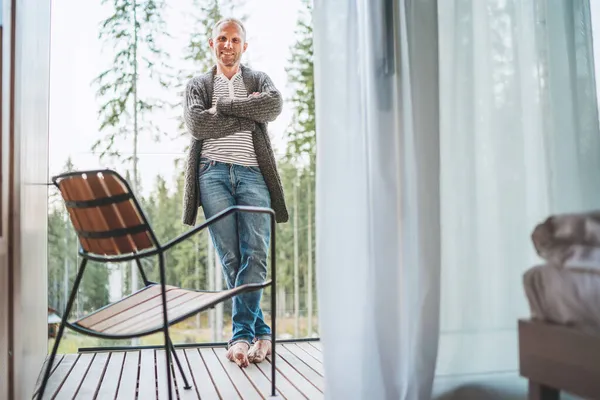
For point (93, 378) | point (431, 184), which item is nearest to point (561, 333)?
point (431, 184)

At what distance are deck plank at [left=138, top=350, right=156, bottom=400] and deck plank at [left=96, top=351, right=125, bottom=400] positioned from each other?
90 mm

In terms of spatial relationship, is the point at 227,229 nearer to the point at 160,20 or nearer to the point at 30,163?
the point at 30,163

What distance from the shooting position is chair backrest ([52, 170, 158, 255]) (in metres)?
1.48

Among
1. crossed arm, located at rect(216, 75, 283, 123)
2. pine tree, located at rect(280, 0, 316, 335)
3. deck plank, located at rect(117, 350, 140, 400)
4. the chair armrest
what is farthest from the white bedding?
pine tree, located at rect(280, 0, 316, 335)

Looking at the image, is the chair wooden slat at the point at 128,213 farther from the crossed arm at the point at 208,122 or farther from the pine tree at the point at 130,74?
the pine tree at the point at 130,74

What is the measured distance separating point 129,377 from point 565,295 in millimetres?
1762

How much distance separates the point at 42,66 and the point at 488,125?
6.37ft

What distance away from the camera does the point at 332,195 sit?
149 centimetres

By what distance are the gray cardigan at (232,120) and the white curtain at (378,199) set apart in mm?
983

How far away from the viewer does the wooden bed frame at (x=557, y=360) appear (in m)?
1.04

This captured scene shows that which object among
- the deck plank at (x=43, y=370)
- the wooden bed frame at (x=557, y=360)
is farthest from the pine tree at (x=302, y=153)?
the wooden bed frame at (x=557, y=360)

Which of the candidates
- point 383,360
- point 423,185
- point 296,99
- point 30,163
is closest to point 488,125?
point 423,185

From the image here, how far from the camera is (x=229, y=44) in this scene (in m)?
2.62

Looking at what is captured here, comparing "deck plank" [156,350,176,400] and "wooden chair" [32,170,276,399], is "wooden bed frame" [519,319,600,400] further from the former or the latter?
"deck plank" [156,350,176,400]
